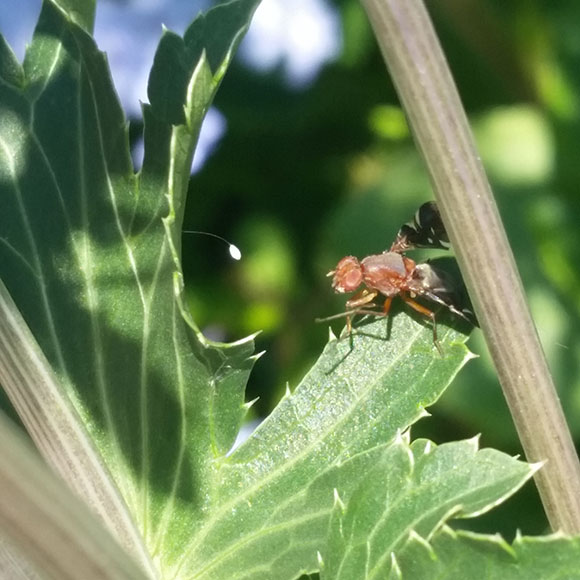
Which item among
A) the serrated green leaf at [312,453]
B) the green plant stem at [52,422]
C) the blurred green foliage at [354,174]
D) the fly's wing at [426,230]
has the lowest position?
the blurred green foliage at [354,174]

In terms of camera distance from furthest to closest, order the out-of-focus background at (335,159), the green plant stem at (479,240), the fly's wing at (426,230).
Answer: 1. the out-of-focus background at (335,159)
2. the fly's wing at (426,230)
3. the green plant stem at (479,240)

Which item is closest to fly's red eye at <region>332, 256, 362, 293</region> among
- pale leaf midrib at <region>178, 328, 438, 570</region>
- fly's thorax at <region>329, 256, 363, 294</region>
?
fly's thorax at <region>329, 256, 363, 294</region>

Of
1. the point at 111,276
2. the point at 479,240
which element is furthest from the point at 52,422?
the point at 479,240

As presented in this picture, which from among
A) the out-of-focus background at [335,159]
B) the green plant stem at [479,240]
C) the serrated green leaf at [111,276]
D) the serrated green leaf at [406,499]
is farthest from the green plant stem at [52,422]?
the out-of-focus background at [335,159]

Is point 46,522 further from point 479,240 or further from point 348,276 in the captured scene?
point 348,276

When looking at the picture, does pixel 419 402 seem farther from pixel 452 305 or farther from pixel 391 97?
pixel 391 97

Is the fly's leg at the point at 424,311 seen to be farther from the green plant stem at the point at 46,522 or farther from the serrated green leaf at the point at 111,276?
the green plant stem at the point at 46,522

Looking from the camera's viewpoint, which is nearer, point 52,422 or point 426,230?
point 52,422
